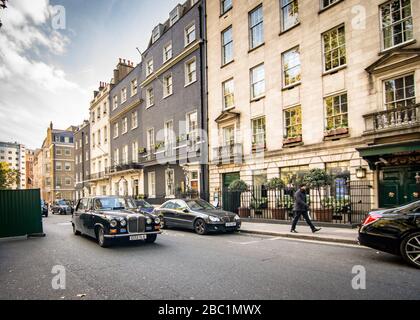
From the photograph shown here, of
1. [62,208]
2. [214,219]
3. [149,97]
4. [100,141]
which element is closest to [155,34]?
[149,97]

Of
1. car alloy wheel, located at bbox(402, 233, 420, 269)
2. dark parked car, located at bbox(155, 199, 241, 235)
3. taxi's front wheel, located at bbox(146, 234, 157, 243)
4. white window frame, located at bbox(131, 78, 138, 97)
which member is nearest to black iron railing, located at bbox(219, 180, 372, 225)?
dark parked car, located at bbox(155, 199, 241, 235)

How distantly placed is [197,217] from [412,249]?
747cm

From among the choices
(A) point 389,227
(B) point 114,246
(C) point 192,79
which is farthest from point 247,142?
(A) point 389,227

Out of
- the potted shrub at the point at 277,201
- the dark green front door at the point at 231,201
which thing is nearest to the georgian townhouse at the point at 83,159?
the dark green front door at the point at 231,201

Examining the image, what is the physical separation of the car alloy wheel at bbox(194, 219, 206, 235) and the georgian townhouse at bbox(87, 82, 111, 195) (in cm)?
2810

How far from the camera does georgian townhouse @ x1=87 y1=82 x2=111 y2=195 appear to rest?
132 ft

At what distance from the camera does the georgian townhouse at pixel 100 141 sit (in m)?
40.4

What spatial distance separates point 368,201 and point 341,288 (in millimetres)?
9836

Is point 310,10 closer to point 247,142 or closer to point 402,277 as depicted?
point 247,142

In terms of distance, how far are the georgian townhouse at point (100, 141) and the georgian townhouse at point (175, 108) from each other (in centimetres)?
1150

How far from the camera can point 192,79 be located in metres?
24.7

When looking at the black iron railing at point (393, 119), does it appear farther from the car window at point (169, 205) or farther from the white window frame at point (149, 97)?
the white window frame at point (149, 97)

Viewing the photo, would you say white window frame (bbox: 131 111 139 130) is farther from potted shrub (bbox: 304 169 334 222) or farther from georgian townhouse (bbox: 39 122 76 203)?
georgian townhouse (bbox: 39 122 76 203)

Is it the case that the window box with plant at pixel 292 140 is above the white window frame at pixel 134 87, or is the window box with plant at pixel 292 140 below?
below
